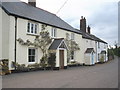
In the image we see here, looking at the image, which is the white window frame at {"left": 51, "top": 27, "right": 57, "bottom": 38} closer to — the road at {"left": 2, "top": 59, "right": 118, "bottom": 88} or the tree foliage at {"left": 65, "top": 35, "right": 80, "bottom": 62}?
the tree foliage at {"left": 65, "top": 35, "right": 80, "bottom": 62}

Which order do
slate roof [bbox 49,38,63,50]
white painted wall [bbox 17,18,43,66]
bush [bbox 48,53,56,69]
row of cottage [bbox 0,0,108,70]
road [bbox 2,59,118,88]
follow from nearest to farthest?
1. road [bbox 2,59,118,88]
2. row of cottage [bbox 0,0,108,70]
3. white painted wall [bbox 17,18,43,66]
4. bush [bbox 48,53,56,69]
5. slate roof [bbox 49,38,63,50]

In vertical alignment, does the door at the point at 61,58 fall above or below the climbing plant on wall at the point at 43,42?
below

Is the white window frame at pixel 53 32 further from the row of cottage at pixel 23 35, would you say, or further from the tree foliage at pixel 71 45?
the tree foliage at pixel 71 45

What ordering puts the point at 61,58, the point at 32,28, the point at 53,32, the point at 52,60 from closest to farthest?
the point at 32,28 → the point at 52,60 → the point at 61,58 → the point at 53,32

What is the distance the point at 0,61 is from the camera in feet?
47.4

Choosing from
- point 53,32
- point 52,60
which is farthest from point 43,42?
point 53,32

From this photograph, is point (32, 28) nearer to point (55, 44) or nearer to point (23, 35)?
A: point (23, 35)

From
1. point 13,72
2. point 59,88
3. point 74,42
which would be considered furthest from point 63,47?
point 59,88

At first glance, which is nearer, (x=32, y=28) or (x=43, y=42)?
(x=32, y=28)

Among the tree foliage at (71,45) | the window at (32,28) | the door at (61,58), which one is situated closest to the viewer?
the window at (32,28)

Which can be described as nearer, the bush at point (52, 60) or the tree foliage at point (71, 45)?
the bush at point (52, 60)

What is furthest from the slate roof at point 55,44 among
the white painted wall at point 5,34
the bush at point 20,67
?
the white painted wall at point 5,34

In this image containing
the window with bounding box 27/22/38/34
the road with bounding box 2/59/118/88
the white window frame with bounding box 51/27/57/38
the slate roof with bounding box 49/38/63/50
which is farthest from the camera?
the white window frame with bounding box 51/27/57/38

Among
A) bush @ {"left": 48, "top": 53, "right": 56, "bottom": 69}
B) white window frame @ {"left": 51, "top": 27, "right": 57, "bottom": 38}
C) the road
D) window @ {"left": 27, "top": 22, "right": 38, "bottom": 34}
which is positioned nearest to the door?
bush @ {"left": 48, "top": 53, "right": 56, "bottom": 69}
